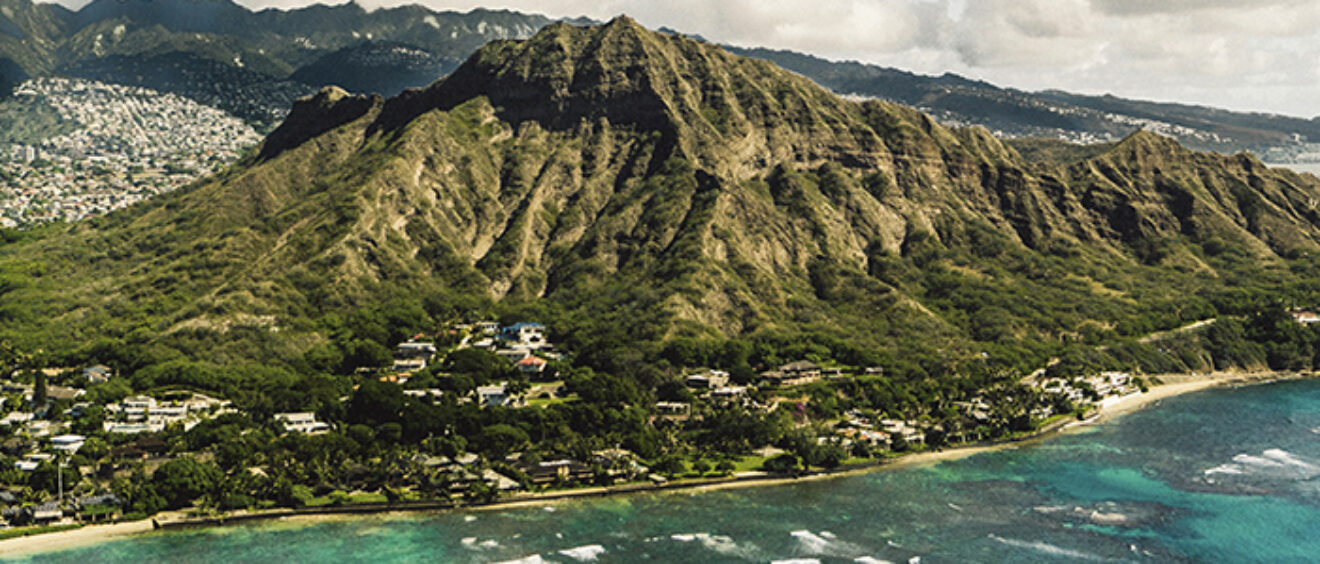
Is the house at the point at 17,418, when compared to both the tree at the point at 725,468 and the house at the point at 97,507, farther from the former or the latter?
the tree at the point at 725,468

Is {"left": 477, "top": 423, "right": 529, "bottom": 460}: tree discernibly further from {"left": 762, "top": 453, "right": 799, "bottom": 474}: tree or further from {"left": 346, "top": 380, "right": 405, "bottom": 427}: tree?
{"left": 762, "top": 453, "right": 799, "bottom": 474}: tree

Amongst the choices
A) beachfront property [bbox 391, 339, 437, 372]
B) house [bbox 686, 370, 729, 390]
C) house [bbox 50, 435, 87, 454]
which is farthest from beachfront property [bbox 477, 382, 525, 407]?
house [bbox 50, 435, 87, 454]

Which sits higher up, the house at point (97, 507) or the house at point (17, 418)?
the house at point (17, 418)

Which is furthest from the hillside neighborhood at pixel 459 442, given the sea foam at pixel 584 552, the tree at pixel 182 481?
the sea foam at pixel 584 552

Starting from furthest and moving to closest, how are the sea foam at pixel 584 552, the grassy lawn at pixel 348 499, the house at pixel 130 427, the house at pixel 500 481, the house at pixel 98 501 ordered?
the house at pixel 130 427, the house at pixel 500 481, the grassy lawn at pixel 348 499, the house at pixel 98 501, the sea foam at pixel 584 552

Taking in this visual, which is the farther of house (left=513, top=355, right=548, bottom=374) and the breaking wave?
house (left=513, top=355, right=548, bottom=374)

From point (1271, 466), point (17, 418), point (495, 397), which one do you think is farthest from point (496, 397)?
point (1271, 466)
